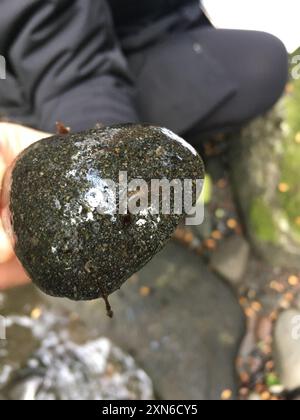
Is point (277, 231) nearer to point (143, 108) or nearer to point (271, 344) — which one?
point (271, 344)

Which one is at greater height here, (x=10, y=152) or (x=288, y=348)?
(x=10, y=152)

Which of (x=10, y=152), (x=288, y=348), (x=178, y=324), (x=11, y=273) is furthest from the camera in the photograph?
(x=178, y=324)

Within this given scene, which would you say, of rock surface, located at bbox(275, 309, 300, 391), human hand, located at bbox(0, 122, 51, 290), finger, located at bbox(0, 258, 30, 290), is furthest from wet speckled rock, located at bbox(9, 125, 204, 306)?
rock surface, located at bbox(275, 309, 300, 391)

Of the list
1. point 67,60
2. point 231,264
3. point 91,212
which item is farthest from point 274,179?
point 91,212

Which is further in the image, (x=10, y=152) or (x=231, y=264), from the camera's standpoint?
(x=231, y=264)

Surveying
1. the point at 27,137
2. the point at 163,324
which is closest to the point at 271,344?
the point at 163,324

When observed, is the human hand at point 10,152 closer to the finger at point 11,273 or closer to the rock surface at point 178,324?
the finger at point 11,273

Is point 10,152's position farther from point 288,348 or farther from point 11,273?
point 288,348
